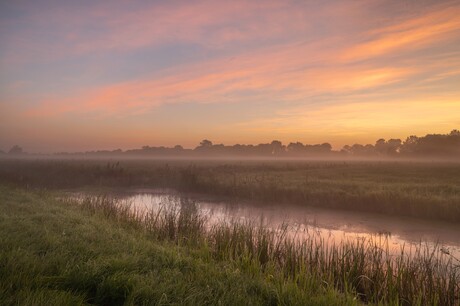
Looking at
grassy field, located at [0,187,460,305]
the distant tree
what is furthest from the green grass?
the distant tree

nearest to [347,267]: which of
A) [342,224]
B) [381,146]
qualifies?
[342,224]

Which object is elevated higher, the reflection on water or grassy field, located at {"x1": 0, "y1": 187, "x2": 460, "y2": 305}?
grassy field, located at {"x1": 0, "y1": 187, "x2": 460, "y2": 305}

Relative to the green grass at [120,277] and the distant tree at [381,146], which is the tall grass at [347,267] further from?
the distant tree at [381,146]

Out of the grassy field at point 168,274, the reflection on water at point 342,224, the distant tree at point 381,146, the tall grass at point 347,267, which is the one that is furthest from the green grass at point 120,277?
the distant tree at point 381,146

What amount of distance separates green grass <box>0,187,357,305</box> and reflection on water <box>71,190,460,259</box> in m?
4.82

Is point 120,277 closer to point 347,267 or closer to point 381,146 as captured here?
point 347,267

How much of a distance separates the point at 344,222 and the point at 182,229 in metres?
9.31

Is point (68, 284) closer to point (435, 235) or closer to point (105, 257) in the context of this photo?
point (105, 257)

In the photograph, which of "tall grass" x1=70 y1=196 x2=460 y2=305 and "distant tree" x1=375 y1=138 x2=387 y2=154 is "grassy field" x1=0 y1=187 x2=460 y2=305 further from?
"distant tree" x1=375 y1=138 x2=387 y2=154

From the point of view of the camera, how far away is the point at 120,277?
5.27 meters

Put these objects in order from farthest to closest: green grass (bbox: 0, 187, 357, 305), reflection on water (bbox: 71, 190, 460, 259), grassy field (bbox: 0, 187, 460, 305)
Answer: reflection on water (bbox: 71, 190, 460, 259) < grassy field (bbox: 0, 187, 460, 305) < green grass (bbox: 0, 187, 357, 305)

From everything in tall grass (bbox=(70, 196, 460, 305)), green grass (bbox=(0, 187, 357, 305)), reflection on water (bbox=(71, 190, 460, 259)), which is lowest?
reflection on water (bbox=(71, 190, 460, 259))

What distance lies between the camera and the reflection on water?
12.9 meters

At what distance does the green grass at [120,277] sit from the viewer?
15.7ft
